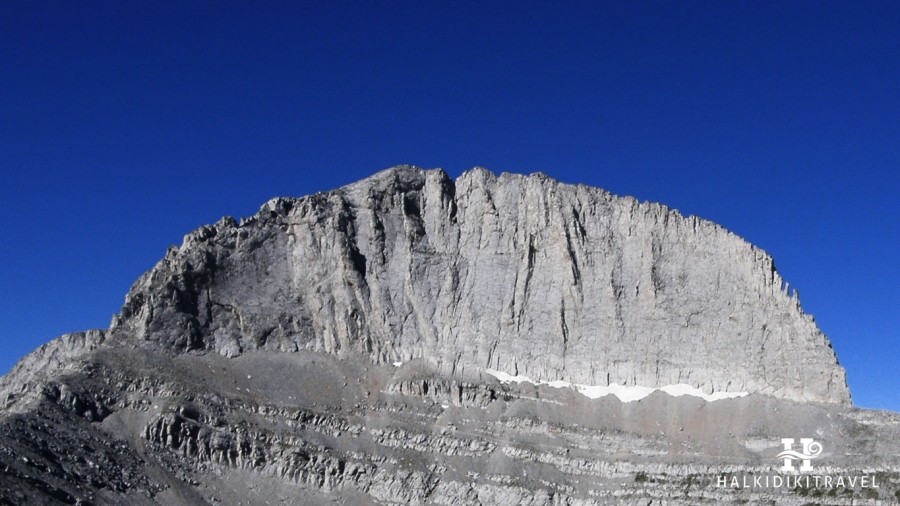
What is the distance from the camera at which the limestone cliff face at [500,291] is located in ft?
358

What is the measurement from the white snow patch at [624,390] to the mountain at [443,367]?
26 centimetres

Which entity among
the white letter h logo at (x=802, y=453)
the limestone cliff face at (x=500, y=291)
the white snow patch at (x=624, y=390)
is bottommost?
the white letter h logo at (x=802, y=453)

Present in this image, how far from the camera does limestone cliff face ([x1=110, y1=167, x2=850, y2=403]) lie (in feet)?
358

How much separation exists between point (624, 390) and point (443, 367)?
63.2 ft

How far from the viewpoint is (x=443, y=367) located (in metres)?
112

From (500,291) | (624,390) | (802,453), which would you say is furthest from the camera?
(500,291)

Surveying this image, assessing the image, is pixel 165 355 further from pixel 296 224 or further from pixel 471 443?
pixel 471 443

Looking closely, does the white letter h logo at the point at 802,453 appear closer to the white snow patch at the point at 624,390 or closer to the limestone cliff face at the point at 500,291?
the limestone cliff face at the point at 500,291

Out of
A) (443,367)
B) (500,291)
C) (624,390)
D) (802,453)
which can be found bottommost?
(802,453)

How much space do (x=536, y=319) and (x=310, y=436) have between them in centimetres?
3004

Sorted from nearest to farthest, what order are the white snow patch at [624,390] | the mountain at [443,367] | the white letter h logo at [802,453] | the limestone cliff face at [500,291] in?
the mountain at [443,367]
the white letter h logo at [802,453]
the white snow patch at [624,390]
the limestone cliff face at [500,291]

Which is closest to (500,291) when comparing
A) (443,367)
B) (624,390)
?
(443,367)

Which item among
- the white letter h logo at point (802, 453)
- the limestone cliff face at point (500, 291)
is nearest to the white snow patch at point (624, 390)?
the limestone cliff face at point (500, 291)

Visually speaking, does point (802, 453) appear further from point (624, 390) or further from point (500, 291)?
point (500, 291)
